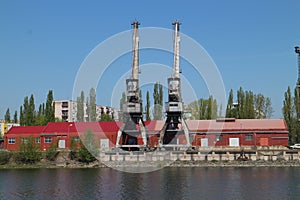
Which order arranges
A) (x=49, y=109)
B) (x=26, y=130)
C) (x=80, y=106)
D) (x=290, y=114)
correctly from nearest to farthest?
(x=26, y=130) < (x=290, y=114) < (x=49, y=109) < (x=80, y=106)

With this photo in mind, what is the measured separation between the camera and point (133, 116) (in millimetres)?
40469

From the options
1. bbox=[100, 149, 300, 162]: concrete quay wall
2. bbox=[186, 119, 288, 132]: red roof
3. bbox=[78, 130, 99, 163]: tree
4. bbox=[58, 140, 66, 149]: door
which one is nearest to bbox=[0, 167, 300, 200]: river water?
bbox=[100, 149, 300, 162]: concrete quay wall

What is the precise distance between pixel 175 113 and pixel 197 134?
4523 millimetres

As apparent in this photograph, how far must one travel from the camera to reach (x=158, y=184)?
85.7 ft

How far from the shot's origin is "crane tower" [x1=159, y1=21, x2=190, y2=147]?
130 feet

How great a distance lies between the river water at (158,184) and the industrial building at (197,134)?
349 inches

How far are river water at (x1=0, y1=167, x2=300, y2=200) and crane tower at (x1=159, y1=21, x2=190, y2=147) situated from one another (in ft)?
22.3

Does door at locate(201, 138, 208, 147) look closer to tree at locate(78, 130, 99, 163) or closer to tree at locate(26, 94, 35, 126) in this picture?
tree at locate(78, 130, 99, 163)

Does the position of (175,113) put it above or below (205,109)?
below

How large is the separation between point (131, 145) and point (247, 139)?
11629 millimetres

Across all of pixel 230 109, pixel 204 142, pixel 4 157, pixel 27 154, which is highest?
pixel 230 109

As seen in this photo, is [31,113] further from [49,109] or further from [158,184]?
[158,184]

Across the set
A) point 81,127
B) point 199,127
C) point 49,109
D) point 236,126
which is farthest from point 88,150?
point 49,109

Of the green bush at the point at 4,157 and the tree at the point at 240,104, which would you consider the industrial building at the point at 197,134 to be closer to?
the green bush at the point at 4,157
